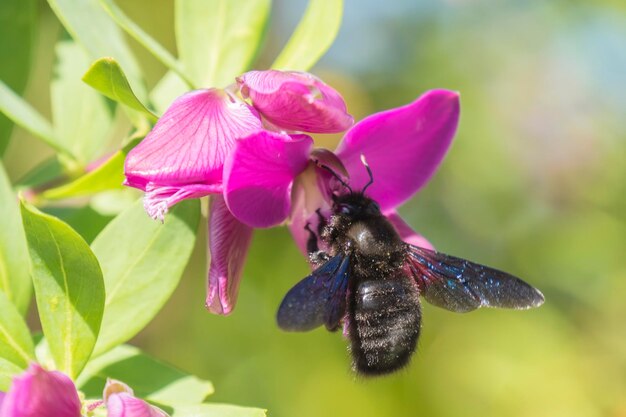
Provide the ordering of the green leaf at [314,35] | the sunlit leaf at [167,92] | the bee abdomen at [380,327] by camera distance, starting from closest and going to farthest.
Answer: the bee abdomen at [380,327], the green leaf at [314,35], the sunlit leaf at [167,92]

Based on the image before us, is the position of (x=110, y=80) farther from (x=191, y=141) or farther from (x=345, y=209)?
(x=345, y=209)

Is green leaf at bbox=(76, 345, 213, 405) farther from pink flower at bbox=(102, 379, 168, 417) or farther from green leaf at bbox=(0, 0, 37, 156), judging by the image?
green leaf at bbox=(0, 0, 37, 156)

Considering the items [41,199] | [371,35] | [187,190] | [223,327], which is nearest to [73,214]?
[41,199]

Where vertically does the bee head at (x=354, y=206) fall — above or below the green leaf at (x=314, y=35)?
below

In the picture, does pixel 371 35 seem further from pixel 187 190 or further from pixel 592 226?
pixel 187 190

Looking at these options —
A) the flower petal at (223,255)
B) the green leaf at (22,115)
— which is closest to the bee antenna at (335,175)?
the flower petal at (223,255)

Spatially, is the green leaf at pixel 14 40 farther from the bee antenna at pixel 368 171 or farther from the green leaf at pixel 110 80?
the bee antenna at pixel 368 171

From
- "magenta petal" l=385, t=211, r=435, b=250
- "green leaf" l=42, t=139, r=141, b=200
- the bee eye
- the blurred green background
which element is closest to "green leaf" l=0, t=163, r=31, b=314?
"green leaf" l=42, t=139, r=141, b=200
